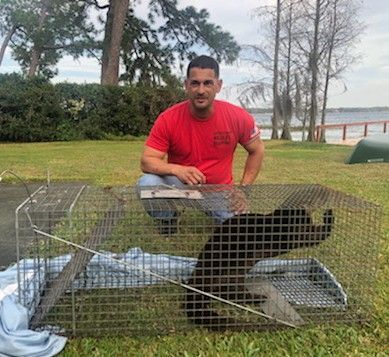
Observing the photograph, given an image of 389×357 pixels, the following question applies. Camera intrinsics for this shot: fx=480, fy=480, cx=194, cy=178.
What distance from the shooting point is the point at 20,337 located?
1561 millimetres

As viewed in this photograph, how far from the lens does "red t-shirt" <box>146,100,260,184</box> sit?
2549 mm

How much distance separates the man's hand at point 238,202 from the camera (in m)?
1.85

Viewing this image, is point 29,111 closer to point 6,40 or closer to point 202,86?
point 6,40

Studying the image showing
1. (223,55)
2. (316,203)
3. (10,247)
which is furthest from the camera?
(223,55)

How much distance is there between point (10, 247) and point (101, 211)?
1.23 m

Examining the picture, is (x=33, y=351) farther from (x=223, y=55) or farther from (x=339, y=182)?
(x=223, y=55)

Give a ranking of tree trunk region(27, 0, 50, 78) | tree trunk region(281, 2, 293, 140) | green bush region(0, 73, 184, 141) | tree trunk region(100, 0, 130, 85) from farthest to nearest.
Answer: tree trunk region(281, 2, 293, 140)
tree trunk region(27, 0, 50, 78)
tree trunk region(100, 0, 130, 85)
green bush region(0, 73, 184, 141)

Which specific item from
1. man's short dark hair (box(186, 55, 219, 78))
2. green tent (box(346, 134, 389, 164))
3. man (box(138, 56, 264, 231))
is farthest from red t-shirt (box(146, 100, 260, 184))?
green tent (box(346, 134, 389, 164))

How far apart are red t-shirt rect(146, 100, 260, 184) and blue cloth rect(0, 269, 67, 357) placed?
114cm

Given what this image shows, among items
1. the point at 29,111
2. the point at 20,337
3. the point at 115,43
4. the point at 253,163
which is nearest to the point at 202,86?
the point at 253,163

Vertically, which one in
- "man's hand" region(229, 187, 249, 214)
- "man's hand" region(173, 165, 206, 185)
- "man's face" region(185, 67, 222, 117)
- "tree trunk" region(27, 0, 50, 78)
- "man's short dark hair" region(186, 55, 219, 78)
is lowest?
"man's hand" region(229, 187, 249, 214)

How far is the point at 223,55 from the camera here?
15.6 meters

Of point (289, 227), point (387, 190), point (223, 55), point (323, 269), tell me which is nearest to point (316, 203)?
point (289, 227)

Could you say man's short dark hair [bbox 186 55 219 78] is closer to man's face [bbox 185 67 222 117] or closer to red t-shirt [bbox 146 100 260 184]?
man's face [bbox 185 67 222 117]
